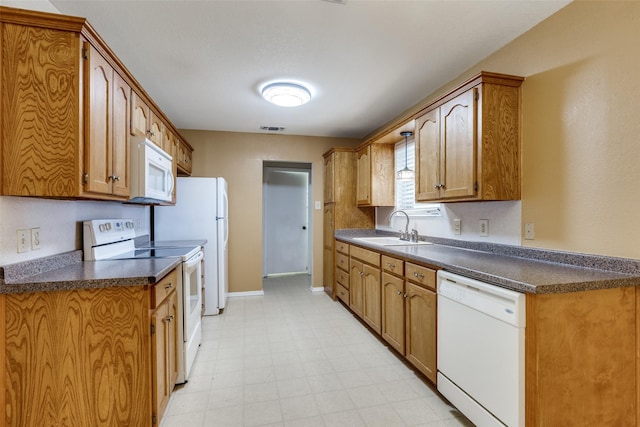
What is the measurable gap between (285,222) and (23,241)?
4.16m

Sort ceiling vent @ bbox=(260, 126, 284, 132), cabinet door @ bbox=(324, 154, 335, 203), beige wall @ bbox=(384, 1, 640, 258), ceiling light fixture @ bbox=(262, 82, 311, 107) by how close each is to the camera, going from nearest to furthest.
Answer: beige wall @ bbox=(384, 1, 640, 258) < ceiling light fixture @ bbox=(262, 82, 311, 107) < ceiling vent @ bbox=(260, 126, 284, 132) < cabinet door @ bbox=(324, 154, 335, 203)

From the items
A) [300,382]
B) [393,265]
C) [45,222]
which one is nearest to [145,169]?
[45,222]

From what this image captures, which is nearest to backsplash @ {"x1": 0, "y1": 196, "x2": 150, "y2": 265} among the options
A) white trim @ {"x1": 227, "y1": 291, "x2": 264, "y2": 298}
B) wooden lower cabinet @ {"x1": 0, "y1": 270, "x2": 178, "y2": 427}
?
wooden lower cabinet @ {"x1": 0, "y1": 270, "x2": 178, "y2": 427}

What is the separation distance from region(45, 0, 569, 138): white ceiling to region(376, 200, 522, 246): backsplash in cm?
113

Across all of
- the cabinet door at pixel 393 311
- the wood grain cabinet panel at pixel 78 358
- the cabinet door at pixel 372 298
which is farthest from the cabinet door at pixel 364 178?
the wood grain cabinet panel at pixel 78 358

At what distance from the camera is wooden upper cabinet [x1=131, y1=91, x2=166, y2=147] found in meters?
2.10

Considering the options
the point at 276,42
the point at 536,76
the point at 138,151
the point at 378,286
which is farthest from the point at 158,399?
the point at 536,76

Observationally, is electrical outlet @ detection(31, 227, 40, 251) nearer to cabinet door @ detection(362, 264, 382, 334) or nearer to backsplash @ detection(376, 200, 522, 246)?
cabinet door @ detection(362, 264, 382, 334)

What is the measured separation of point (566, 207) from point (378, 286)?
1510mm

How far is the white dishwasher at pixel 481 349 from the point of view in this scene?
1315 millimetres

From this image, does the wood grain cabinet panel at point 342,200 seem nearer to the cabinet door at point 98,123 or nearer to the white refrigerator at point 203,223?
the white refrigerator at point 203,223

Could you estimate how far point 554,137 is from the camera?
1.77m

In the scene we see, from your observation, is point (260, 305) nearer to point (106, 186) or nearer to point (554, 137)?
point (106, 186)

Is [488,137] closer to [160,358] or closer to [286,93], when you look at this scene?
[286,93]
